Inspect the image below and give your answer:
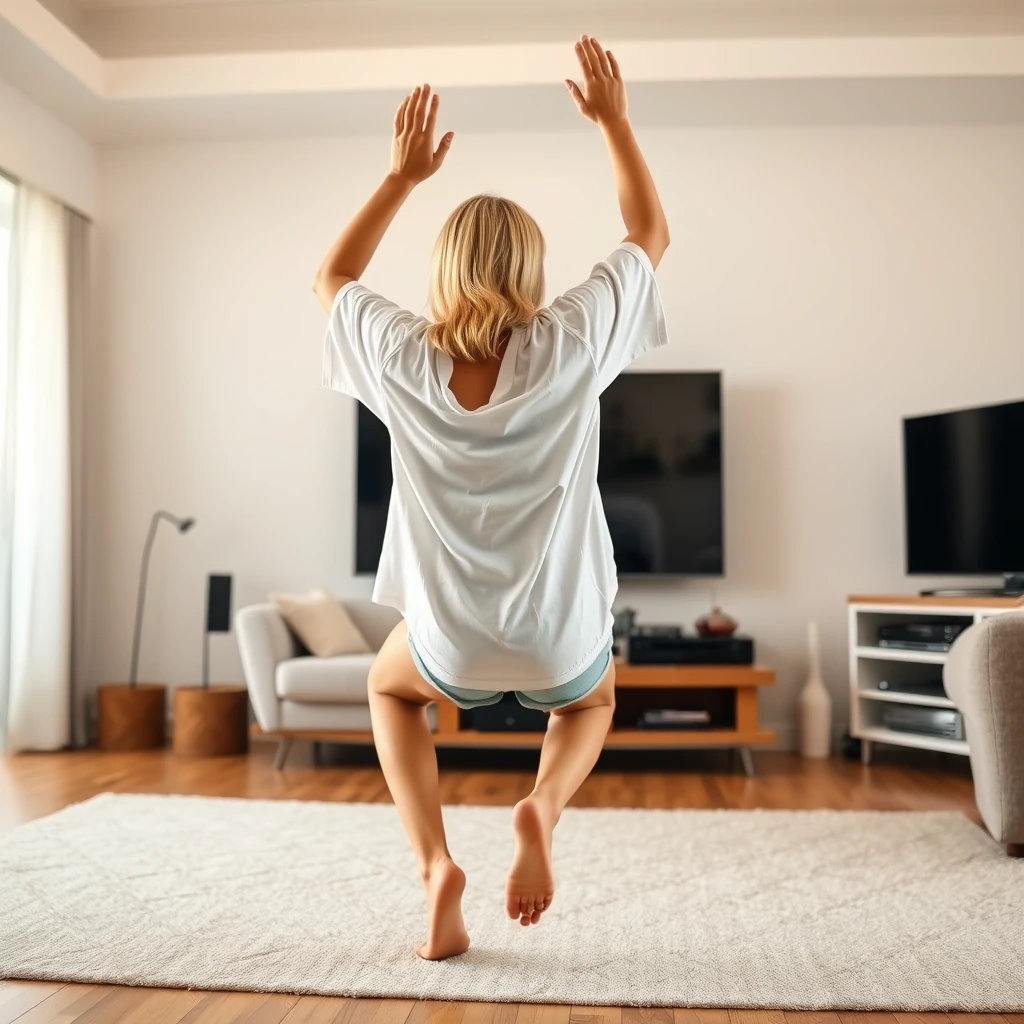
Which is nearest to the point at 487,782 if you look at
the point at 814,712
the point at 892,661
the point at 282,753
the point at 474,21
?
the point at 282,753

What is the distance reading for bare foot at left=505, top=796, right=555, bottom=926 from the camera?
166 cm

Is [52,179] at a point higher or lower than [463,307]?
higher

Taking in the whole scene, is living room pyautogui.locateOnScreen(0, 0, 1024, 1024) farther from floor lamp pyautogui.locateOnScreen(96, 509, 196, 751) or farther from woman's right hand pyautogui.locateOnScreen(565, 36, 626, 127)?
woman's right hand pyautogui.locateOnScreen(565, 36, 626, 127)

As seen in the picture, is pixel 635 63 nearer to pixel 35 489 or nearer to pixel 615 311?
pixel 35 489

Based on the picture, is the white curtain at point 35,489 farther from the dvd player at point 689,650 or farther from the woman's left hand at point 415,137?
the woman's left hand at point 415,137

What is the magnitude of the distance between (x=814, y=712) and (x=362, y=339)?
3526 millimetres

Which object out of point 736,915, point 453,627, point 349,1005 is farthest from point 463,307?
point 736,915

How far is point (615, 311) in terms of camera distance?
1739mm

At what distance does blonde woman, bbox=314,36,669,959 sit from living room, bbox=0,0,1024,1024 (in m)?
1.83

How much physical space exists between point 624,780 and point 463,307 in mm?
2775

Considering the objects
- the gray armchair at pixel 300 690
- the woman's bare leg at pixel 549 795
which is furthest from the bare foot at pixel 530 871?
the gray armchair at pixel 300 690

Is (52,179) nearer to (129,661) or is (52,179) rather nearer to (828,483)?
(129,661)

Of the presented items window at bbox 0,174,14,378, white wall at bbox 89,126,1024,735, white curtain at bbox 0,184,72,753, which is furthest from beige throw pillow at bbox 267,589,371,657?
A: window at bbox 0,174,14,378

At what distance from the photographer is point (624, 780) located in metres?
4.11
